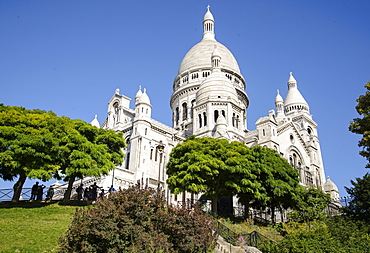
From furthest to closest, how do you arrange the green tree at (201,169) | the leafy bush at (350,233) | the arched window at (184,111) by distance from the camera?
the arched window at (184,111) → the green tree at (201,169) → the leafy bush at (350,233)

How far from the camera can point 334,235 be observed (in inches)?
835

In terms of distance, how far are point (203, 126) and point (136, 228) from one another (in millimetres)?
34827

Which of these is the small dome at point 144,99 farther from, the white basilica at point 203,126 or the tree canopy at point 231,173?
the tree canopy at point 231,173

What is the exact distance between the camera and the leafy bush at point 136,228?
13234mm

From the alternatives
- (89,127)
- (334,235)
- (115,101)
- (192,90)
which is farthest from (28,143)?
(192,90)

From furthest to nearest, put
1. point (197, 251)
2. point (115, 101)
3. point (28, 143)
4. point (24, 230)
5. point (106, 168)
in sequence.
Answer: point (115, 101), point (106, 168), point (28, 143), point (24, 230), point (197, 251)

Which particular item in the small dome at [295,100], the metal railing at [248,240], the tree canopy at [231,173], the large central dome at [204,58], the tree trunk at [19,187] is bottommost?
the metal railing at [248,240]

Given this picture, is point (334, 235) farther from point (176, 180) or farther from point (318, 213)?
point (176, 180)

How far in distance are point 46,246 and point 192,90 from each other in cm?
4715

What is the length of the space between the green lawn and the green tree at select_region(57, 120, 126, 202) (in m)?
2.66

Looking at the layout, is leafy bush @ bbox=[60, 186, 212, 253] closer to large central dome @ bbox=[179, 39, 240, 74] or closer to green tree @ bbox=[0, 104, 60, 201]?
green tree @ bbox=[0, 104, 60, 201]

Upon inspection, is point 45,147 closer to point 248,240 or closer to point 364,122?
point 248,240

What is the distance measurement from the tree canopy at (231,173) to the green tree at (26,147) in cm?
921

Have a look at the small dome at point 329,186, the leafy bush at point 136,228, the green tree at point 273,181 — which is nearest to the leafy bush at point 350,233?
the green tree at point 273,181
